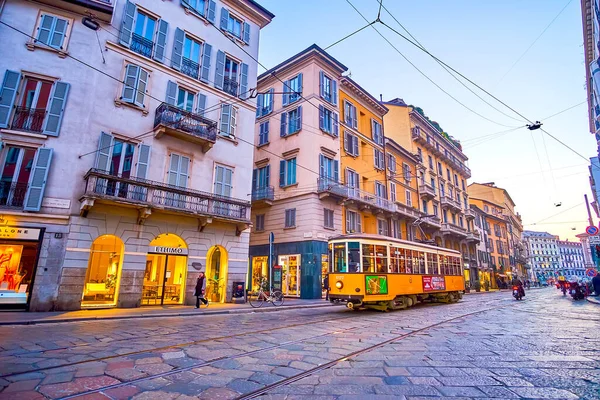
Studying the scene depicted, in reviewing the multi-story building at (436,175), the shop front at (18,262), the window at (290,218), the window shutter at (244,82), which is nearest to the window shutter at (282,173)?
the window at (290,218)

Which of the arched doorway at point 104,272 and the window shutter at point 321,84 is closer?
the arched doorway at point 104,272

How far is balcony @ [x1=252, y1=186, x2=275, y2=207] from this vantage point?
21.9 metres

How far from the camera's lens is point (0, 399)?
10.3 ft

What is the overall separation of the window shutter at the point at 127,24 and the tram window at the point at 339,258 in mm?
12226

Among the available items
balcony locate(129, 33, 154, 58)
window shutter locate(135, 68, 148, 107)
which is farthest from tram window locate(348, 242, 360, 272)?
balcony locate(129, 33, 154, 58)

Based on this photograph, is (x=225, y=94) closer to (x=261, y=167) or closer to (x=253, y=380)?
(x=261, y=167)

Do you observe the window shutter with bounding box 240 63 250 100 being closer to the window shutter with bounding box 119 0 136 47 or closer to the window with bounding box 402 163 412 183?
the window shutter with bounding box 119 0 136 47

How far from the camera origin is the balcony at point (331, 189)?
19925mm

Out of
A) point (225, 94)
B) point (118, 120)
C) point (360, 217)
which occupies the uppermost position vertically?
point (225, 94)

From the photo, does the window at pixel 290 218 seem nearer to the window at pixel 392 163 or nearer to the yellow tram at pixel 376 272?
the yellow tram at pixel 376 272

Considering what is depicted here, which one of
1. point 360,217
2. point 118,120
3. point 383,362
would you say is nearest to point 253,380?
point 383,362

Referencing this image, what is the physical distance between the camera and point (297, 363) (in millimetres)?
4664

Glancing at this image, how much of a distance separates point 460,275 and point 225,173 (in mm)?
15039

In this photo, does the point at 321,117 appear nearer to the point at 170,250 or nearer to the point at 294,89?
the point at 294,89
